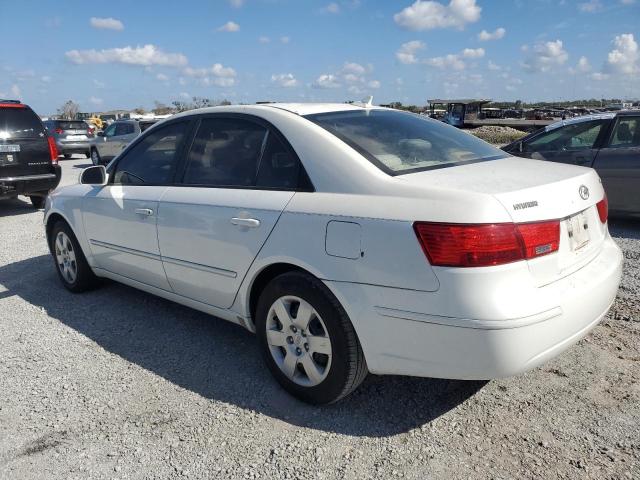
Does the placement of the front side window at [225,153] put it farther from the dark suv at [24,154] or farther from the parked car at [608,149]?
the dark suv at [24,154]

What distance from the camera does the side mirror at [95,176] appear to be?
4.44 meters

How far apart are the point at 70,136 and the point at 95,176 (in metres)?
19.6

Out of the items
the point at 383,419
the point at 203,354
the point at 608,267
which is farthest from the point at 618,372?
the point at 203,354

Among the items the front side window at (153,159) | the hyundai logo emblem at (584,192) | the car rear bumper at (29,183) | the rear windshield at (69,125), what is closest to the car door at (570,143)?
the hyundai logo emblem at (584,192)

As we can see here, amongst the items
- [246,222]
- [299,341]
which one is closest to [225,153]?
[246,222]

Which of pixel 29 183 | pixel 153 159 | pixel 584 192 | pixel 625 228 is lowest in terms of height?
pixel 625 228

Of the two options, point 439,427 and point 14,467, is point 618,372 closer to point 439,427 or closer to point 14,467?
point 439,427

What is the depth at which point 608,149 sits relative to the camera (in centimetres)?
675

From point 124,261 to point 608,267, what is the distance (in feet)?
11.2

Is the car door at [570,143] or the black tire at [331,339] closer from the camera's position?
the black tire at [331,339]

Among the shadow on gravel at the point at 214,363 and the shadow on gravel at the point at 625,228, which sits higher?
the shadow on gravel at the point at 214,363

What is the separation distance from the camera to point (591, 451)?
252cm

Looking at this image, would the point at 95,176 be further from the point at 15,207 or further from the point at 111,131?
the point at 111,131

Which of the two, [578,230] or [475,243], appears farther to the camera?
[578,230]
